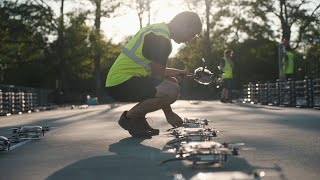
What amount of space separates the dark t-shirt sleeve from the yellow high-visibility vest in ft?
0.20

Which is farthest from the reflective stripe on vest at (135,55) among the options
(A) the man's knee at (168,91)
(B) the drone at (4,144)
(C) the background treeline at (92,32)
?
(C) the background treeline at (92,32)

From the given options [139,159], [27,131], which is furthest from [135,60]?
[139,159]

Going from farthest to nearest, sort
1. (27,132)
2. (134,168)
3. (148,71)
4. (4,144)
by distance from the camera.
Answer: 1. (27,132)
2. (148,71)
3. (4,144)
4. (134,168)

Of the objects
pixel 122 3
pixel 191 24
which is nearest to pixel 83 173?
pixel 191 24

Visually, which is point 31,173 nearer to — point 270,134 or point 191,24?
point 191,24

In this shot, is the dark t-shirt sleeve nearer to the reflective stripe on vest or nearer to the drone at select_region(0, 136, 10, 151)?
the reflective stripe on vest

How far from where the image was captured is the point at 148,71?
7.20 m

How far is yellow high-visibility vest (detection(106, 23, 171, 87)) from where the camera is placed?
22.5 ft

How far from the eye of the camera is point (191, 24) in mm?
6895

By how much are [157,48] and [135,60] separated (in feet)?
1.58

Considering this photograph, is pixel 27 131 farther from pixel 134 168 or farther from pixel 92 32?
pixel 92 32

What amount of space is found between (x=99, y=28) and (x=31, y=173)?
41.7m

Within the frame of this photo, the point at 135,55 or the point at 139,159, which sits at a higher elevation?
the point at 135,55

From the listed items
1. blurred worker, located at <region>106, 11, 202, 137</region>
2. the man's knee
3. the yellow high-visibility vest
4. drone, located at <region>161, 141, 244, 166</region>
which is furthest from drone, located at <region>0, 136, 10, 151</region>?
drone, located at <region>161, 141, 244, 166</region>
